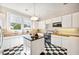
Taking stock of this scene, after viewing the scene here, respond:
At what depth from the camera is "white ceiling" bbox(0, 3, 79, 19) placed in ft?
Result: 6.32

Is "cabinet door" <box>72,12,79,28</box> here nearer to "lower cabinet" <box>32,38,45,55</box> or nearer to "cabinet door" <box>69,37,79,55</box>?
"cabinet door" <box>69,37,79,55</box>

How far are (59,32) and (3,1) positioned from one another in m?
1.25

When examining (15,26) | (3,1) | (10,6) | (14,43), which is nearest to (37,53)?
(14,43)

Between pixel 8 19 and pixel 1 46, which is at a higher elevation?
pixel 8 19

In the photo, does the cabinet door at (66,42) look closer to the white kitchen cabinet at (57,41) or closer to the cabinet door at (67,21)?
the white kitchen cabinet at (57,41)

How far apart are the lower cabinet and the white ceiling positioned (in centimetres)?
50

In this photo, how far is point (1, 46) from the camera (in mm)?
1900

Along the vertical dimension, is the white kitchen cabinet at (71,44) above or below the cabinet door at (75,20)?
below

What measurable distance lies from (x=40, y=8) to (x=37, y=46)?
2.50ft

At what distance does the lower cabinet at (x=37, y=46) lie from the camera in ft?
6.35

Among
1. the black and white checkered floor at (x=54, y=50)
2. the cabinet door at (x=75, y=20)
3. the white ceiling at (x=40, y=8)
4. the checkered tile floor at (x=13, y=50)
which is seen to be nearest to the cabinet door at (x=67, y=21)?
the cabinet door at (x=75, y=20)

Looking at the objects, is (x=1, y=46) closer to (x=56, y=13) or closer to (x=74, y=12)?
(x=56, y=13)

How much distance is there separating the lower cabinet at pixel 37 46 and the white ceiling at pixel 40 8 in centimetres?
50

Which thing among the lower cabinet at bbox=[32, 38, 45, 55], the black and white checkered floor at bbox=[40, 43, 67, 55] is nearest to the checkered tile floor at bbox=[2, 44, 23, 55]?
the lower cabinet at bbox=[32, 38, 45, 55]
